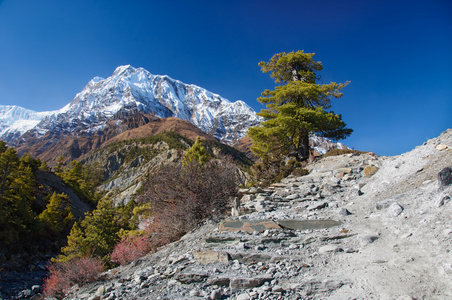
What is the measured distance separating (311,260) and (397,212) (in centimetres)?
229

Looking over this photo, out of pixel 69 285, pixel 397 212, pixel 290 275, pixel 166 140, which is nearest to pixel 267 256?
pixel 290 275

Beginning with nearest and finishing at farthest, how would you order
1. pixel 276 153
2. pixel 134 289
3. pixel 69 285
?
pixel 134 289 → pixel 69 285 → pixel 276 153

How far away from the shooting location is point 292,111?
687 inches

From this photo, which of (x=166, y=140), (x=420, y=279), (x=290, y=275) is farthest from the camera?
(x=166, y=140)

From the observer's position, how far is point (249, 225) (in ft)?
20.0

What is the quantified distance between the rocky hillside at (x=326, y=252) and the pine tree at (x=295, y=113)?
9.68m

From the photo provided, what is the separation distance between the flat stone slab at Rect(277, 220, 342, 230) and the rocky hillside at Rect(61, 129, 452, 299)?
0.07 feet

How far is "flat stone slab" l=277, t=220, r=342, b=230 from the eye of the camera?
5.81m

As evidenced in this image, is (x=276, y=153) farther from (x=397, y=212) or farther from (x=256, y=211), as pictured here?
(x=397, y=212)

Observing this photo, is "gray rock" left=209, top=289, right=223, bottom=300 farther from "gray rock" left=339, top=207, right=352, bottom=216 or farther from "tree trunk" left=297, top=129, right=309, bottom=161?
"tree trunk" left=297, top=129, right=309, bottom=161

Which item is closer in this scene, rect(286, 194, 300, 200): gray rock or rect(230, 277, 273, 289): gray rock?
rect(230, 277, 273, 289): gray rock

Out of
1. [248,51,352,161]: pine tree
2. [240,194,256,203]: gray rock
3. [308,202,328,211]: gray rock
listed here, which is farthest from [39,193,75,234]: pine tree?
[308,202,328,211]: gray rock

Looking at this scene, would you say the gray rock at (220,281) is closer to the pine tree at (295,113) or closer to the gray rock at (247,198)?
the gray rock at (247,198)

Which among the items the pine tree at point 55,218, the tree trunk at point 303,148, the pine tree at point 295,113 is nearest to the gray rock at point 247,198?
the pine tree at point 295,113
